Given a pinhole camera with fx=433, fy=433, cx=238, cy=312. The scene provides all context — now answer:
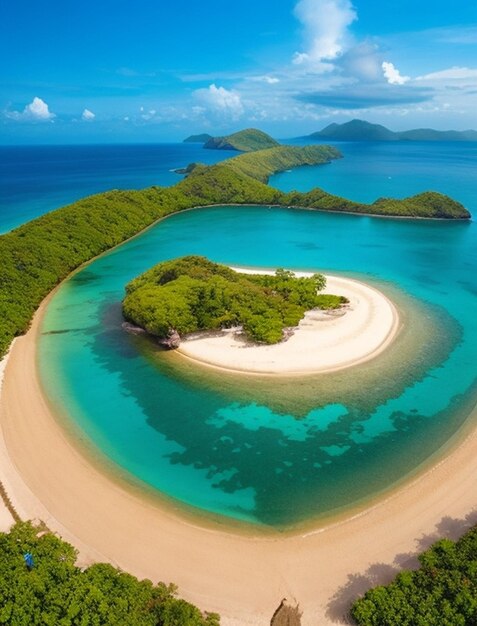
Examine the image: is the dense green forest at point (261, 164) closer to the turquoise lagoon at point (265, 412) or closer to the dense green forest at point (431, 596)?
the turquoise lagoon at point (265, 412)

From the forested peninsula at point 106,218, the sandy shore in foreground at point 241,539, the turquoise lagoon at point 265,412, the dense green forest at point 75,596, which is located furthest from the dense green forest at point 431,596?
the forested peninsula at point 106,218

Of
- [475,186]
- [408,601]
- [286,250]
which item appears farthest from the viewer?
[475,186]

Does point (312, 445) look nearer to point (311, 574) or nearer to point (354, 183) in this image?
point (311, 574)

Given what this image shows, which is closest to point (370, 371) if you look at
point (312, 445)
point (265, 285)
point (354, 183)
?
point (312, 445)

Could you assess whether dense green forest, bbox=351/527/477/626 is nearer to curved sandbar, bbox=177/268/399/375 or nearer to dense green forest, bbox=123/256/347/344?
curved sandbar, bbox=177/268/399/375

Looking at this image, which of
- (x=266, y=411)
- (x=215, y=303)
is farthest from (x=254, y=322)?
(x=266, y=411)

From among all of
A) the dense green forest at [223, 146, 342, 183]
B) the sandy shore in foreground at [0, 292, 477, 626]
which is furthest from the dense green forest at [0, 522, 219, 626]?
the dense green forest at [223, 146, 342, 183]

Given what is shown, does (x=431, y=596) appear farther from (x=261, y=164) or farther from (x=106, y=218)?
(x=261, y=164)
